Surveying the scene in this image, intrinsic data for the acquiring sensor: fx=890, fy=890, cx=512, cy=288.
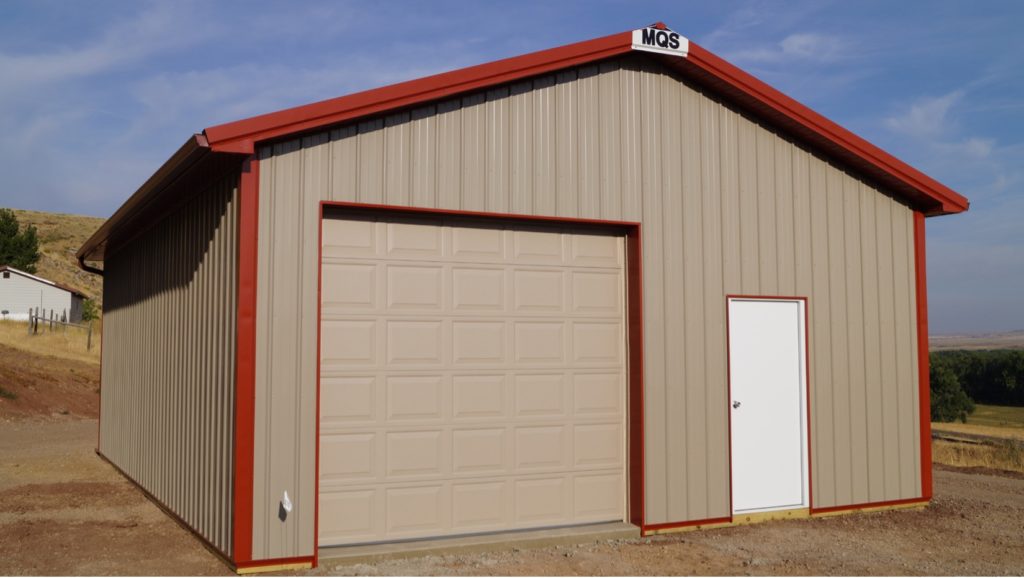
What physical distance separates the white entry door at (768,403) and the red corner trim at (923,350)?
1.60m

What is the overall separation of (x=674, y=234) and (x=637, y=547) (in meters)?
2.85

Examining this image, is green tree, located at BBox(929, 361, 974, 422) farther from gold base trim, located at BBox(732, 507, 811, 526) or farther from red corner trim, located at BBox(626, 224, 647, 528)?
red corner trim, located at BBox(626, 224, 647, 528)

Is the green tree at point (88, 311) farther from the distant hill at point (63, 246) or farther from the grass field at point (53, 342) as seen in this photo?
the grass field at point (53, 342)

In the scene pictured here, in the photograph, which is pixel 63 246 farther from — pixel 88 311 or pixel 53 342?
pixel 53 342

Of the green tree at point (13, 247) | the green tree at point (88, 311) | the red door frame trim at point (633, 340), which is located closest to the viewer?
the red door frame trim at point (633, 340)

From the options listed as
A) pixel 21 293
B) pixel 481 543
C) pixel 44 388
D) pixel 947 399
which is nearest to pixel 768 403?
pixel 481 543

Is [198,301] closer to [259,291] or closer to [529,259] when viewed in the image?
[259,291]

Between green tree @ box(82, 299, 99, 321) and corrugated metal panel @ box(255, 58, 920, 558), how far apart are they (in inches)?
1808

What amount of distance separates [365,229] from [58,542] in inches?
146

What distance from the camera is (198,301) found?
26.0 feet

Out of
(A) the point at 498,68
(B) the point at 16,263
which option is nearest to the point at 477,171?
(A) the point at 498,68

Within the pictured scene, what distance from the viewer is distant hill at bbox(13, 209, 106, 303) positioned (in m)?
58.6

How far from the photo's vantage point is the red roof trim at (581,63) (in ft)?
21.6

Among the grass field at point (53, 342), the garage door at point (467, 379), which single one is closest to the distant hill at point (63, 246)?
the grass field at point (53, 342)
